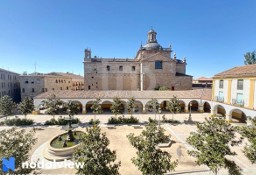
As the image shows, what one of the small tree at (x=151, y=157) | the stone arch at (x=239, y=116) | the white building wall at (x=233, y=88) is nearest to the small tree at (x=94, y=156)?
the small tree at (x=151, y=157)

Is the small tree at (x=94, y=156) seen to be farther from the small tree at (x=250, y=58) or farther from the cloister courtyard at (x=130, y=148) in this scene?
the small tree at (x=250, y=58)

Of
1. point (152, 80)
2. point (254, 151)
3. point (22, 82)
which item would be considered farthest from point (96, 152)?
point (22, 82)

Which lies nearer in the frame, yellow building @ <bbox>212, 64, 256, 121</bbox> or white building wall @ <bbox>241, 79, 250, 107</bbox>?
yellow building @ <bbox>212, 64, 256, 121</bbox>

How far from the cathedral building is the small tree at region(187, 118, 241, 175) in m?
32.9

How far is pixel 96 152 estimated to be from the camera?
277 inches

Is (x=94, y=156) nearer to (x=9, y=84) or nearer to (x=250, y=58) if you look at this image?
(x=9, y=84)

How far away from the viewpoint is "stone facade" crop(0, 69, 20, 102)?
37.2 m

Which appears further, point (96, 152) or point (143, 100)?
point (143, 100)

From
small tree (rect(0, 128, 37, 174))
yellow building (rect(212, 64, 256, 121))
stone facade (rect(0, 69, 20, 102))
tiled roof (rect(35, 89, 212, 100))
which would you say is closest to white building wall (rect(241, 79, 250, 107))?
yellow building (rect(212, 64, 256, 121))

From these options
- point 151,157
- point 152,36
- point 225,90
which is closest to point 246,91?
point 225,90

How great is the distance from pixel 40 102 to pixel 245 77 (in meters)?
36.4

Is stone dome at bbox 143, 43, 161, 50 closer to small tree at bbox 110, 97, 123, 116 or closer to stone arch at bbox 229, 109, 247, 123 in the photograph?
stone arch at bbox 229, 109, 247, 123

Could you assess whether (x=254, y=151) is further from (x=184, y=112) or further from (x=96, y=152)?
(x=184, y=112)

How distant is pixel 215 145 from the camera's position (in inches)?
290
